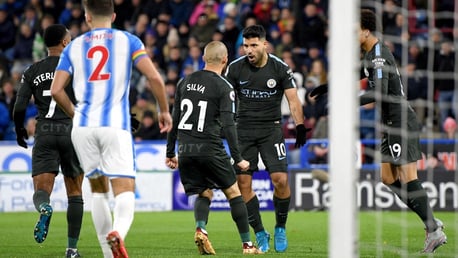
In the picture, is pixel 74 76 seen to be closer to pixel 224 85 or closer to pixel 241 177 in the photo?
pixel 224 85

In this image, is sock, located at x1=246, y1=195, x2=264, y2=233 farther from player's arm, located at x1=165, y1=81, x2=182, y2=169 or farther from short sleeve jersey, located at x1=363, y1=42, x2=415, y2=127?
short sleeve jersey, located at x1=363, y1=42, x2=415, y2=127

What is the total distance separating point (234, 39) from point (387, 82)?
430 inches

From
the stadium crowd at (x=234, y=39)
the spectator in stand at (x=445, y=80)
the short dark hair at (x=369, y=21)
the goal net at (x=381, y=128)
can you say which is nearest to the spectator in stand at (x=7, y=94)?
the stadium crowd at (x=234, y=39)

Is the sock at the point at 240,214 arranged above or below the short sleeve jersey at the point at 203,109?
below

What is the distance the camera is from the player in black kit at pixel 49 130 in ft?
30.6

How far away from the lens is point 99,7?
7.03 m

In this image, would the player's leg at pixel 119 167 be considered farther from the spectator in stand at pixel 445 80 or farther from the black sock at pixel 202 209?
the spectator in stand at pixel 445 80

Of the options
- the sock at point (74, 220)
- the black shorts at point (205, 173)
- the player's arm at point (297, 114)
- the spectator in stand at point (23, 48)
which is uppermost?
the spectator in stand at point (23, 48)

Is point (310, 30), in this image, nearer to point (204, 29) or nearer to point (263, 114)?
point (204, 29)

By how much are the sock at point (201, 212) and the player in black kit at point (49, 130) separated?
113 cm

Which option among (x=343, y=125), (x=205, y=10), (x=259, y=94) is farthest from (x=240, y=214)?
(x=205, y=10)

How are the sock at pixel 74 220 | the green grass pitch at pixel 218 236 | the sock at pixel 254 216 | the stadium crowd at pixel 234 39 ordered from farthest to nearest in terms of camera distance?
1. the stadium crowd at pixel 234 39
2. the sock at pixel 254 216
3. the green grass pitch at pixel 218 236
4. the sock at pixel 74 220

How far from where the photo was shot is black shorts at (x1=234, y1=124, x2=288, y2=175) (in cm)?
1013

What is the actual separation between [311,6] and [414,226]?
8024 mm
